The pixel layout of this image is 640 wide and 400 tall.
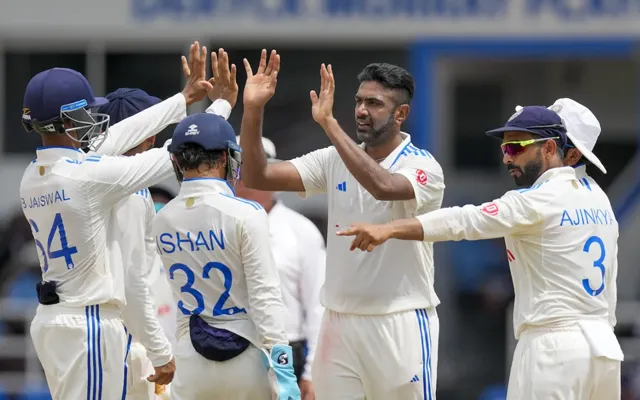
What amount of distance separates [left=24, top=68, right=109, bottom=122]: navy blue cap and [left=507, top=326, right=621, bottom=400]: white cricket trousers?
237 cm

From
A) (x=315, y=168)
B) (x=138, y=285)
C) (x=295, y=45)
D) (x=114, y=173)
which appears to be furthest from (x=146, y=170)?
(x=295, y=45)

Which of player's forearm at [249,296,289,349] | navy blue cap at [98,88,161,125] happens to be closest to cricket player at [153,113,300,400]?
player's forearm at [249,296,289,349]

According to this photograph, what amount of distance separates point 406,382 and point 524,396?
1.95 feet

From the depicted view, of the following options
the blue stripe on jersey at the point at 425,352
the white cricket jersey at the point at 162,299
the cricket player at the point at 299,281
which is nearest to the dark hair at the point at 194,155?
the blue stripe on jersey at the point at 425,352

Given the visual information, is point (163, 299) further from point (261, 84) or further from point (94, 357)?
point (261, 84)

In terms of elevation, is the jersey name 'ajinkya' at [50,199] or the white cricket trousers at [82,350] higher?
the jersey name 'ajinkya' at [50,199]

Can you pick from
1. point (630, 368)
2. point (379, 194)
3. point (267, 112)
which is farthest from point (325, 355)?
point (267, 112)

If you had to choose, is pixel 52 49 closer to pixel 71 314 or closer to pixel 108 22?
pixel 108 22

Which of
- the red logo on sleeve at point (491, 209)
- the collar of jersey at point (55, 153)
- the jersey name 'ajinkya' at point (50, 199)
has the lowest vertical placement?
the red logo on sleeve at point (491, 209)

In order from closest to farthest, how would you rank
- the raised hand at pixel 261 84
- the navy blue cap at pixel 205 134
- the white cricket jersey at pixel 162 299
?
the navy blue cap at pixel 205 134
the raised hand at pixel 261 84
the white cricket jersey at pixel 162 299

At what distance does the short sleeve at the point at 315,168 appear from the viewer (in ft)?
22.6

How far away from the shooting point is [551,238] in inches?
247

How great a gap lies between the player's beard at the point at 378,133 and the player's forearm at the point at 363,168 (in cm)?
31

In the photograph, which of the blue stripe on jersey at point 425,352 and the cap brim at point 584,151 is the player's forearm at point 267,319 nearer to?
the blue stripe on jersey at point 425,352
